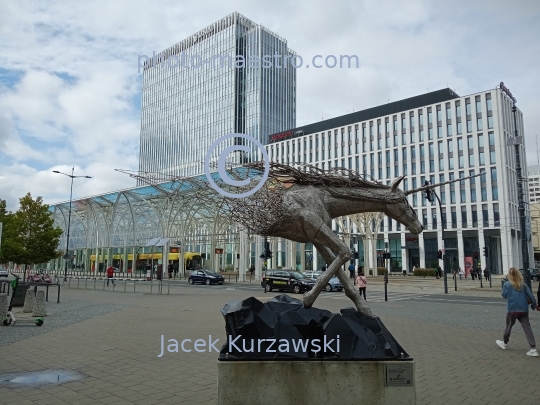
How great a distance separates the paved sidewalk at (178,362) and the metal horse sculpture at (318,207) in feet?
6.07

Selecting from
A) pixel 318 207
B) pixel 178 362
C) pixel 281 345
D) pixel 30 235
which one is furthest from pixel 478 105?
pixel 281 345

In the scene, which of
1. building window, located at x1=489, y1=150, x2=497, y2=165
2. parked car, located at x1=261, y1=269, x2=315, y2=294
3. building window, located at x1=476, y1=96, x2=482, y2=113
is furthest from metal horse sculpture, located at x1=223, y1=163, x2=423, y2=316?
building window, located at x1=476, y1=96, x2=482, y2=113

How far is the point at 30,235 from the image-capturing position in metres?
30.0

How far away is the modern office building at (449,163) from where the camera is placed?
54000 millimetres

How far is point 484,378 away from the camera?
647 cm

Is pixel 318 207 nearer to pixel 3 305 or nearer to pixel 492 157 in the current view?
pixel 3 305

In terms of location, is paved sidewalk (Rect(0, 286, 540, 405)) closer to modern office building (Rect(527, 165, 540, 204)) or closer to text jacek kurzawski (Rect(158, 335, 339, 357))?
text jacek kurzawski (Rect(158, 335, 339, 357))

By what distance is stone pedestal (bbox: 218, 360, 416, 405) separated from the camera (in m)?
4.84

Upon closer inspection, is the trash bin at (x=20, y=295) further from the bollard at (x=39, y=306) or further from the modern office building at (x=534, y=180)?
the modern office building at (x=534, y=180)

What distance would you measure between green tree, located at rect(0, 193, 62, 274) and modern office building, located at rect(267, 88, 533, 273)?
38.6 meters

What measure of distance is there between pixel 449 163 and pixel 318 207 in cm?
5759

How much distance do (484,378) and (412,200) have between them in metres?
57.2

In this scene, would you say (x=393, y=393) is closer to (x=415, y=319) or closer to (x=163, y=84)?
(x=415, y=319)

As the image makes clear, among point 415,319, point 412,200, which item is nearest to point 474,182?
point 412,200
